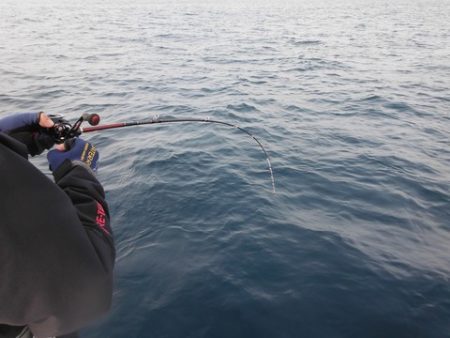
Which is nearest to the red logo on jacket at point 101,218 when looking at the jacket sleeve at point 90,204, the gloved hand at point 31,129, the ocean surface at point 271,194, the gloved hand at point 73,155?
the jacket sleeve at point 90,204

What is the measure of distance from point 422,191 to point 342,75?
1021 cm

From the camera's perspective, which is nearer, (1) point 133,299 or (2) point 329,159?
(1) point 133,299

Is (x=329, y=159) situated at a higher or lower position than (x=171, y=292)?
lower

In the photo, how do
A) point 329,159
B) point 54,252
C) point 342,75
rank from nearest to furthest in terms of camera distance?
1. point 54,252
2. point 329,159
3. point 342,75

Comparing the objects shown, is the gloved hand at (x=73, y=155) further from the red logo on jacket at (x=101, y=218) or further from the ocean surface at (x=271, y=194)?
the ocean surface at (x=271, y=194)

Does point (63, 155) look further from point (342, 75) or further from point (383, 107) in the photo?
point (342, 75)

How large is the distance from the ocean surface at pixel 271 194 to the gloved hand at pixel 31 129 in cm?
220

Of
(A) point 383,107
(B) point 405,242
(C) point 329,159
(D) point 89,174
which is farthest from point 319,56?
(D) point 89,174

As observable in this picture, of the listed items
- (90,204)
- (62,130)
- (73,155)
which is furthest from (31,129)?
(90,204)

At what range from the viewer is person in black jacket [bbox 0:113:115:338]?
1475 millimetres

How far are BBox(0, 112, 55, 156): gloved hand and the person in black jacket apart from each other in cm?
107

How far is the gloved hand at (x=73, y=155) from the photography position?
2.58 meters

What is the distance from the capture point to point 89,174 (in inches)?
92.7

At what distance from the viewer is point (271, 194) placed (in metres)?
6.64
